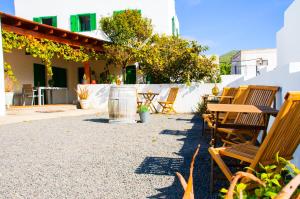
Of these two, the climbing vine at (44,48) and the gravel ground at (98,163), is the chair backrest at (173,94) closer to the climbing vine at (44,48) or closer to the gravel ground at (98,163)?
the climbing vine at (44,48)

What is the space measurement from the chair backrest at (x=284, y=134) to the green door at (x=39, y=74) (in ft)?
45.0

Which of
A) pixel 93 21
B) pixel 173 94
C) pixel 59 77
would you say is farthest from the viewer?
pixel 93 21

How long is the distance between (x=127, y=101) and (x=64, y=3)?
1247 centimetres

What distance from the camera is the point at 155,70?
13.5 meters

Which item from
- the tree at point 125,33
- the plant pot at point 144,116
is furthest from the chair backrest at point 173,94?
the tree at point 125,33

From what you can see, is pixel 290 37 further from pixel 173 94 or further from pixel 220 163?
pixel 220 163

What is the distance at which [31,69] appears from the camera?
1441 cm

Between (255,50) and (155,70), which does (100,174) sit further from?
(255,50)

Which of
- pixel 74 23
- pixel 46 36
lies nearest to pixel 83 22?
pixel 74 23

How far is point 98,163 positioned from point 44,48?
8.73 metres

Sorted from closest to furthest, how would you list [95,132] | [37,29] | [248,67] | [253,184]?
[253,184] < [95,132] < [37,29] < [248,67]

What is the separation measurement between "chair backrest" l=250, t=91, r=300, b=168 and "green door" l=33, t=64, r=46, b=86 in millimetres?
13731

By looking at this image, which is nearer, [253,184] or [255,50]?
[253,184]

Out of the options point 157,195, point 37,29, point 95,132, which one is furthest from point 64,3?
point 157,195
